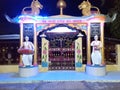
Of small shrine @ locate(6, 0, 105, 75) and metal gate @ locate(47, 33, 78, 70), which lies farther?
metal gate @ locate(47, 33, 78, 70)

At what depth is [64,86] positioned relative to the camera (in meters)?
10.2

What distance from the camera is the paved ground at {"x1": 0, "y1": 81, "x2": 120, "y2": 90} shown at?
984 centimetres

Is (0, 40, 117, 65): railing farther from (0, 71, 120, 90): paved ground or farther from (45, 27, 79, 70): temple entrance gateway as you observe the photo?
(0, 71, 120, 90): paved ground

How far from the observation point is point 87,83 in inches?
435

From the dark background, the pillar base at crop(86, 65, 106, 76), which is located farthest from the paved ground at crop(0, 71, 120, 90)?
the dark background

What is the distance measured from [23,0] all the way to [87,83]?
14059 millimetres

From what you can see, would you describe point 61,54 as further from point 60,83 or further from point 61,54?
point 60,83

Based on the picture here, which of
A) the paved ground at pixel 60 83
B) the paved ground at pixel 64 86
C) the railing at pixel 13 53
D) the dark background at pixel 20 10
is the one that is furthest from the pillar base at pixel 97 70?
the dark background at pixel 20 10

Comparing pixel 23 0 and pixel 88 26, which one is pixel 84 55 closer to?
→ pixel 88 26

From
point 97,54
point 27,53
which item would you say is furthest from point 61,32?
point 27,53

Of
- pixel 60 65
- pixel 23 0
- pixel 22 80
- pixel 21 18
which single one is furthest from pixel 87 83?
pixel 23 0

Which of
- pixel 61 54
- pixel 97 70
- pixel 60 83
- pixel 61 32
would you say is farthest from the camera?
pixel 61 32

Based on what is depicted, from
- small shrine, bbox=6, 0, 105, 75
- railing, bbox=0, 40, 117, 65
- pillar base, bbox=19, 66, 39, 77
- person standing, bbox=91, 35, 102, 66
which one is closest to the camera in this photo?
pillar base, bbox=19, 66, 39, 77

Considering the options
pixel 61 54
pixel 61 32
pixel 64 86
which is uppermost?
pixel 61 32
